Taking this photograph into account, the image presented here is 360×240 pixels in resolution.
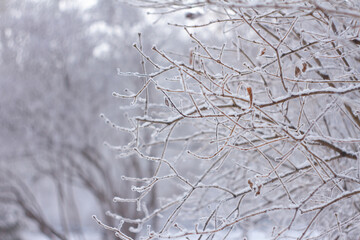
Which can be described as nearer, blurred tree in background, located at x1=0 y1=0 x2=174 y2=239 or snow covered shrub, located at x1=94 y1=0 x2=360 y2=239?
snow covered shrub, located at x1=94 y1=0 x2=360 y2=239

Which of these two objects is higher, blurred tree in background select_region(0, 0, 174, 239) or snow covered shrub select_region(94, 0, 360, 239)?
blurred tree in background select_region(0, 0, 174, 239)

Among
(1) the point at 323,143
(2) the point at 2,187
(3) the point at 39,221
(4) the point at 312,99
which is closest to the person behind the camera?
(1) the point at 323,143

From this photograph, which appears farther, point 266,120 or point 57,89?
point 57,89

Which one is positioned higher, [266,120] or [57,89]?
[57,89]

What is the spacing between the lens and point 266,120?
288cm

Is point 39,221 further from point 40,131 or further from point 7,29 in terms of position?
point 7,29

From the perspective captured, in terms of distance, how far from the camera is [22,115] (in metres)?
10.4

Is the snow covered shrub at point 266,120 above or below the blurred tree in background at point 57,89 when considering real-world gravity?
below

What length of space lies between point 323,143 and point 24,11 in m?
9.55

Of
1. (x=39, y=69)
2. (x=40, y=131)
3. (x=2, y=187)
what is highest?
(x=39, y=69)

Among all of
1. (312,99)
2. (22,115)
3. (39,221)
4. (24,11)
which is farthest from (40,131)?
(312,99)

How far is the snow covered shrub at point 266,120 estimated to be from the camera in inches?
89.0

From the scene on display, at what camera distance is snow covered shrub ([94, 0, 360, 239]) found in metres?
2.26

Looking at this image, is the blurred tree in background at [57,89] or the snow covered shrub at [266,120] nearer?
the snow covered shrub at [266,120]
